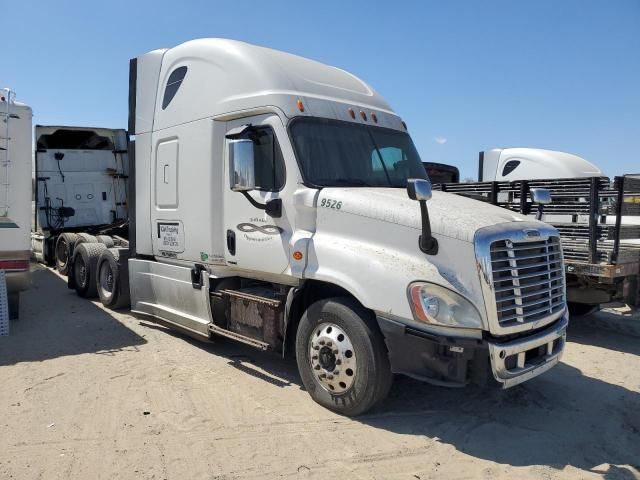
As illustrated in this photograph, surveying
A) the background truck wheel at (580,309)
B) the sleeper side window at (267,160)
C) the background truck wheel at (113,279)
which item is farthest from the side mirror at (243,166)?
the background truck wheel at (580,309)

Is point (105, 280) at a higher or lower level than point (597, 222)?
lower

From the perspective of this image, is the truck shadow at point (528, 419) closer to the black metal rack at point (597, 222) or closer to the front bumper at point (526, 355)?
the front bumper at point (526, 355)

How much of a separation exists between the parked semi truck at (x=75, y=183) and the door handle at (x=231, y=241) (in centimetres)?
814

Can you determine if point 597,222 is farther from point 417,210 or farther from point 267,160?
point 267,160

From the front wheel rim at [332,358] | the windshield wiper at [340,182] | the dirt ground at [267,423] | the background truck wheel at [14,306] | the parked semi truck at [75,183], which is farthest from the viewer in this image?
the parked semi truck at [75,183]

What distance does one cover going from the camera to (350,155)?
519 cm

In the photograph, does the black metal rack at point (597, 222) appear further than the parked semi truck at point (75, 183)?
No

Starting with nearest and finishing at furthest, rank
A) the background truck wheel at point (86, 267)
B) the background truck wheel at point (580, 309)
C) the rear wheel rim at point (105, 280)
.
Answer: the background truck wheel at point (580, 309)
the rear wheel rim at point (105, 280)
the background truck wheel at point (86, 267)

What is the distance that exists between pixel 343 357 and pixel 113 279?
5307mm

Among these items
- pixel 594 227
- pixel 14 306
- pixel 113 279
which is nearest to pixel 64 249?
pixel 113 279

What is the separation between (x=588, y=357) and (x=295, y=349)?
12.8 ft

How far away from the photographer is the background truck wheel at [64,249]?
452 inches

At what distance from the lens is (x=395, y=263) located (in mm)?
4066

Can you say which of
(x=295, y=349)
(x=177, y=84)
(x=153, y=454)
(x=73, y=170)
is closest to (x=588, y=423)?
(x=295, y=349)
